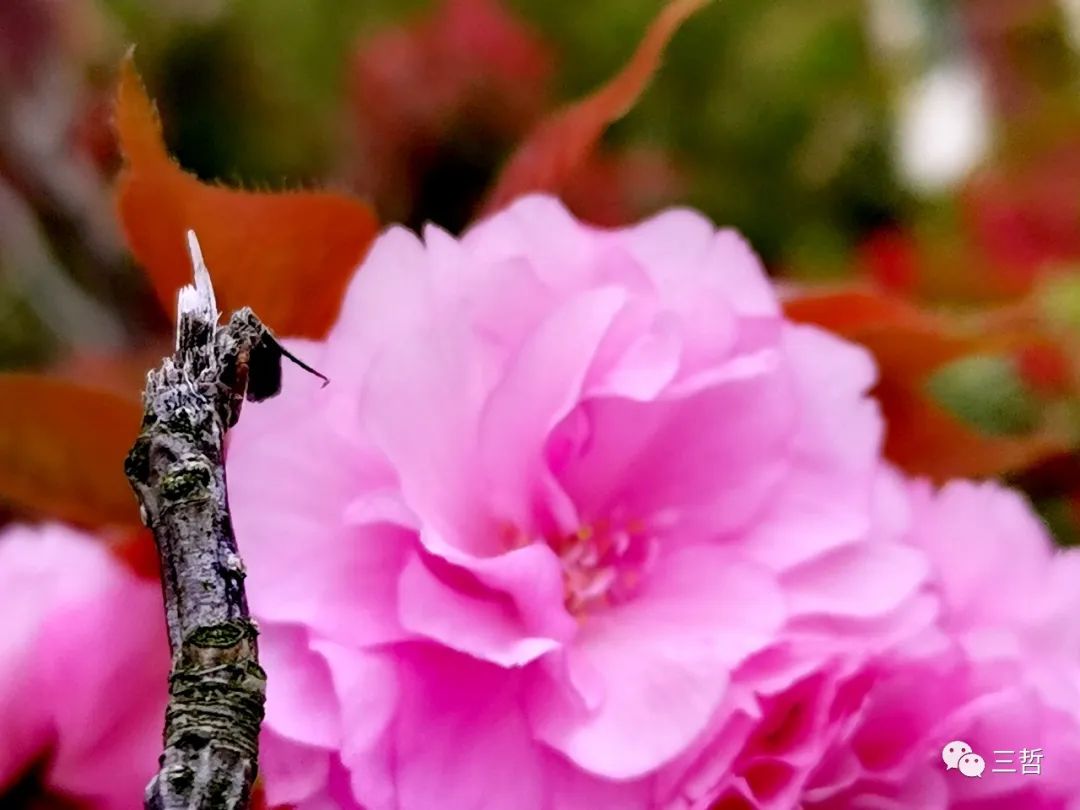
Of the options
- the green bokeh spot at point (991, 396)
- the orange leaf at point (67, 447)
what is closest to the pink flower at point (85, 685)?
the orange leaf at point (67, 447)

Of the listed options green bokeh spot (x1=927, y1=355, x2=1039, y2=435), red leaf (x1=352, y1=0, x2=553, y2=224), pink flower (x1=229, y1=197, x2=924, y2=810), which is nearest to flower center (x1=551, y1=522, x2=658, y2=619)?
pink flower (x1=229, y1=197, x2=924, y2=810)

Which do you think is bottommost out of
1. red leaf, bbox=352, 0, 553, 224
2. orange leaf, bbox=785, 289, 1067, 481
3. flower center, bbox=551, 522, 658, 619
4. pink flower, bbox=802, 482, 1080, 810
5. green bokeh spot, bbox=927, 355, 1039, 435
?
pink flower, bbox=802, 482, 1080, 810

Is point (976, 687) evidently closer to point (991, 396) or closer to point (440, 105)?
point (991, 396)

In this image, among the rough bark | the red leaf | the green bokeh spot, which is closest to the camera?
the rough bark

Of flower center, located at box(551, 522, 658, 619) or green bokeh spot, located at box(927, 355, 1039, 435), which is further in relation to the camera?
green bokeh spot, located at box(927, 355, 1039, 435)

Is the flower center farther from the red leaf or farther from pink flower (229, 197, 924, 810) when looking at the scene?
the red leaf

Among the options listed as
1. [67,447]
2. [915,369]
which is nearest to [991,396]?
[915,369]

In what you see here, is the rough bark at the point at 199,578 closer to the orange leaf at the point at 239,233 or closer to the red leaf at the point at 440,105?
the orange leaf at the point at 239,233
